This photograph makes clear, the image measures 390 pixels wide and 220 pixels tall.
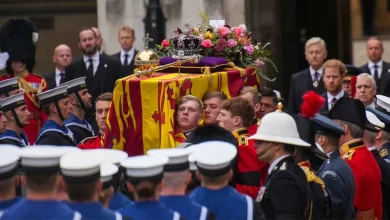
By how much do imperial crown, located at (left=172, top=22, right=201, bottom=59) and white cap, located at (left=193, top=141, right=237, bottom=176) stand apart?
3991 mm

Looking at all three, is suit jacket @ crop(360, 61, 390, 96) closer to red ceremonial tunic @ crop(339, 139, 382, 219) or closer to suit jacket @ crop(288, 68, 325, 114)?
suit jacket @ crop(288, 68, 325, 114)

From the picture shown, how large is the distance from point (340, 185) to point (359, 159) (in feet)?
1.80

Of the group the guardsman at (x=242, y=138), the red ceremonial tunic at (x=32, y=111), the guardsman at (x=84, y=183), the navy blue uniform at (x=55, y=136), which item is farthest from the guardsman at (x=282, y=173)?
the red ceremonial tunic at (x=32, y=111)

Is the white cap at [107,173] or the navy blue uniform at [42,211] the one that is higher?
the white cap at [107,173]

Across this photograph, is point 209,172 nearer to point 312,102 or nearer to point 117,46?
point 312,102

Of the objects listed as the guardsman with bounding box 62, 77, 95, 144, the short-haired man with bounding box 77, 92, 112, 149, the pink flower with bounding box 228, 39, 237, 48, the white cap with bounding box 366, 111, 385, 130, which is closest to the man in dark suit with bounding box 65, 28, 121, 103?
the guardsman with bounding box 62, 77, 95, 144

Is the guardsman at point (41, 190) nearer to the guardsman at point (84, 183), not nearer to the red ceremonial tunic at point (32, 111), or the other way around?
the guardsman at point (84, 183)

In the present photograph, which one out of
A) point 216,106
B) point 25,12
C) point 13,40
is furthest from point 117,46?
point 216,106

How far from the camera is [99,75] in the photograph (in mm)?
16266

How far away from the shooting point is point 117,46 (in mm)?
18984

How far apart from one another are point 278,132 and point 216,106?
8.19 feet

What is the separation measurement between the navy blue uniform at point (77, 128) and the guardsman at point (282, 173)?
13.0ft

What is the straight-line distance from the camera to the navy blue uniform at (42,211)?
7.00 m

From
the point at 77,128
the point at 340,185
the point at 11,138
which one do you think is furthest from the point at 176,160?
the point at 77,128
